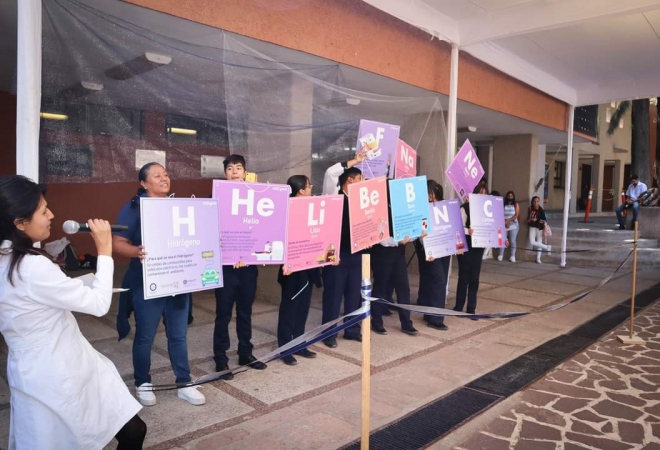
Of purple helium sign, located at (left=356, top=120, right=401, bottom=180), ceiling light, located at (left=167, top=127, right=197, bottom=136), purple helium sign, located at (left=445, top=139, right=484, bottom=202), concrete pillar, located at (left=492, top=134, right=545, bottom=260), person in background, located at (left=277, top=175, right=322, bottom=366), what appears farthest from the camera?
concrete pillar, located at (left=492, top=134, right=545, bottom=260)

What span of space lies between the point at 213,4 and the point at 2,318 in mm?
3360

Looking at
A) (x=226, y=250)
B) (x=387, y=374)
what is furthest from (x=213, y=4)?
(x=387, y=374)

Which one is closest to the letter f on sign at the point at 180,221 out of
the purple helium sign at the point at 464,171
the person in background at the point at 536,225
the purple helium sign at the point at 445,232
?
the purple helium sign at the point at 445,232

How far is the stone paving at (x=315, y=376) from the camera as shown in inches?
125

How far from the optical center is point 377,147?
516cm

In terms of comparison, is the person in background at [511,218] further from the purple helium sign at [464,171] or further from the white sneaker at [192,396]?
the white sneaker at [192,396]

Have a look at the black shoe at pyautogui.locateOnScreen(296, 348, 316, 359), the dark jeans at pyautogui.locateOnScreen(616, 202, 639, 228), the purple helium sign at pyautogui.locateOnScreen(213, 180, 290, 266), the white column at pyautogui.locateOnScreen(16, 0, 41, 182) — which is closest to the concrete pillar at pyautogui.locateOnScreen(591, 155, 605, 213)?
the dark jeans at pyautogui.locateOnScreen(616, 202, 639, 228)

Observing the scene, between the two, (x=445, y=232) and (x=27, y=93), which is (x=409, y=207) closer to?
(x=445, y=232)

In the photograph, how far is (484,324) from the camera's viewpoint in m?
6.09

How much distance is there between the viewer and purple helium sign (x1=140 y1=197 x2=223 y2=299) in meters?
3.07

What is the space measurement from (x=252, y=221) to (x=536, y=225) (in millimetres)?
9219

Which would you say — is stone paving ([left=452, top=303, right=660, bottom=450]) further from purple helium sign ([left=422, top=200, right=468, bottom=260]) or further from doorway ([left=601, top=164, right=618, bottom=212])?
doorway ([left=601, top=164, right=618, bottom=212])

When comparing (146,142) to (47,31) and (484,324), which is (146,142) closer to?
(47,31)

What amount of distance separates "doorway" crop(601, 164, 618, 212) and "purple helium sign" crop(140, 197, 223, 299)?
26672 mm
